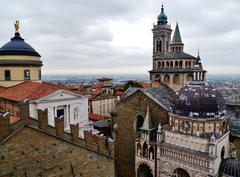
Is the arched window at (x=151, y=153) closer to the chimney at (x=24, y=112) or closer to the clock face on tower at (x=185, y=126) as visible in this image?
the clock face on tower at (x=185, y=126)

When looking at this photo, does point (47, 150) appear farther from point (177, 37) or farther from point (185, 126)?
point (177, 37)

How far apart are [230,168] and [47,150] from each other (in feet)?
56.1

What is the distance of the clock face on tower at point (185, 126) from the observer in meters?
23.3

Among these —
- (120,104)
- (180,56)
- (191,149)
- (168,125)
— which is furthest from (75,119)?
(180,56)

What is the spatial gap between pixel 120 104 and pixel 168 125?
8560mm

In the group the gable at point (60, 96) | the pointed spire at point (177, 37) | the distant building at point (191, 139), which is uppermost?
the pointed spire at point (177, 37)

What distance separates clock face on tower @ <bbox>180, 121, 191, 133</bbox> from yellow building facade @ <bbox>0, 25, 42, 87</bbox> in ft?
63.6

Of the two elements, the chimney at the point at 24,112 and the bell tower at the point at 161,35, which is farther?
the bell tower at the point at 161,35

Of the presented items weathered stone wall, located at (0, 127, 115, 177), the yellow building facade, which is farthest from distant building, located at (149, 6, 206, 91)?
weathered stone wall, located at (0, 127, 115, 177)

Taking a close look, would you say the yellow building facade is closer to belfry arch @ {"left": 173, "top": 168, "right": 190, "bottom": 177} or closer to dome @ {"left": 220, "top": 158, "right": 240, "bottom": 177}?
belfry arch @ {"left": 173, "top": 168, "right": 190, "bottom": 177}

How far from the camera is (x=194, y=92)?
79.9 feet

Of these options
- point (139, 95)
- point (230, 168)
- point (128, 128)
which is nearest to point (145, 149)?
point (128, 128)

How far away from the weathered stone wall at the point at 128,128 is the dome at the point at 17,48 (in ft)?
45.2

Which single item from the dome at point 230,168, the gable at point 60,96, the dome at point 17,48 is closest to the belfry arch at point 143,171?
the dome at point 230,168
